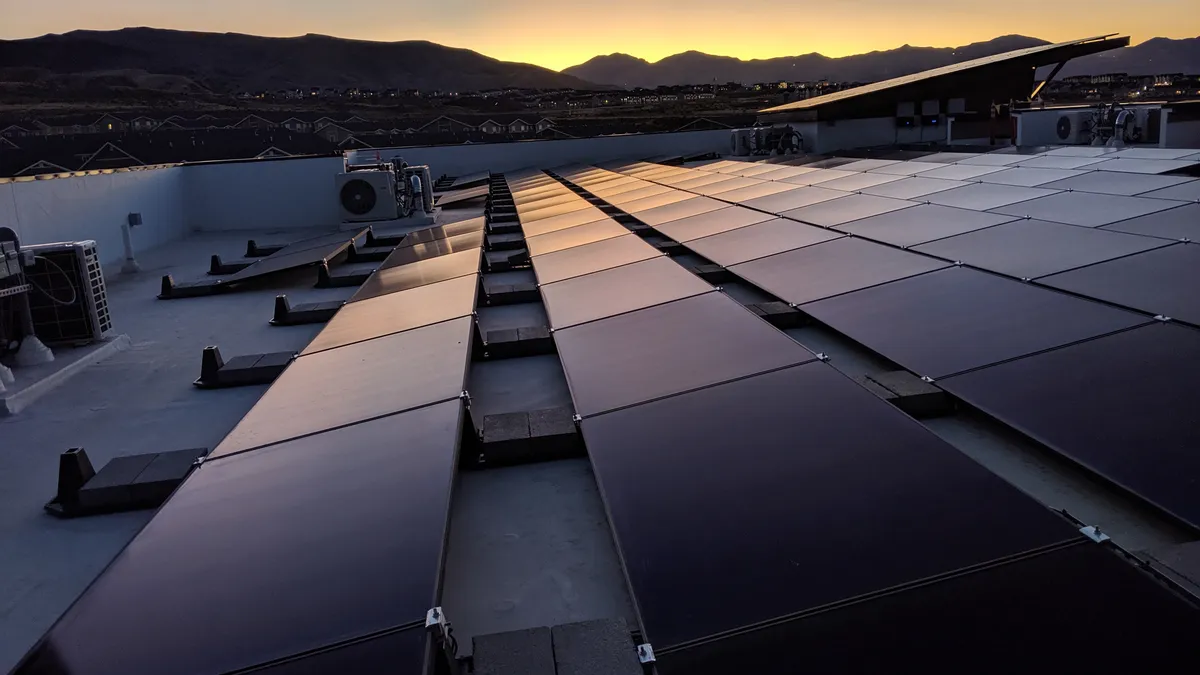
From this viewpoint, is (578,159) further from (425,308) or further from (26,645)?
(26,645)

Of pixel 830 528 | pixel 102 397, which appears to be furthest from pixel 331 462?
pixel 102 397

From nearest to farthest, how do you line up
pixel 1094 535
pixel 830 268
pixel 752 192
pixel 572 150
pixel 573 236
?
pixel 1094 535, pixel 830 268, pixel 573 236, pixel 752 192, pixel 572 150

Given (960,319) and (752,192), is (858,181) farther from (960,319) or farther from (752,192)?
(960,319)

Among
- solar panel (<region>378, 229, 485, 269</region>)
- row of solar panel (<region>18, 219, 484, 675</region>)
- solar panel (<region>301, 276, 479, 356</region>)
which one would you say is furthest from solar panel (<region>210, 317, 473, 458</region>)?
solar panel (<region>378, 229, 485, 269</region>)

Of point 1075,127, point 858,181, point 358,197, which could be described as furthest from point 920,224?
point 1075,127

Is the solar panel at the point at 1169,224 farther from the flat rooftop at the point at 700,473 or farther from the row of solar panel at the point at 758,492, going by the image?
the row of solar panel at the point at 758,492

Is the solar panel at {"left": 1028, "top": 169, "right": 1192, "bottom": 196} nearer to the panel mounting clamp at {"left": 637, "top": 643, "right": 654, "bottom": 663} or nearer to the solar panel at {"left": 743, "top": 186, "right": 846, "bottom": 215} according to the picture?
the solar panel at {"left": 743, "top": 186, "right": 846, "bottom": 215}
